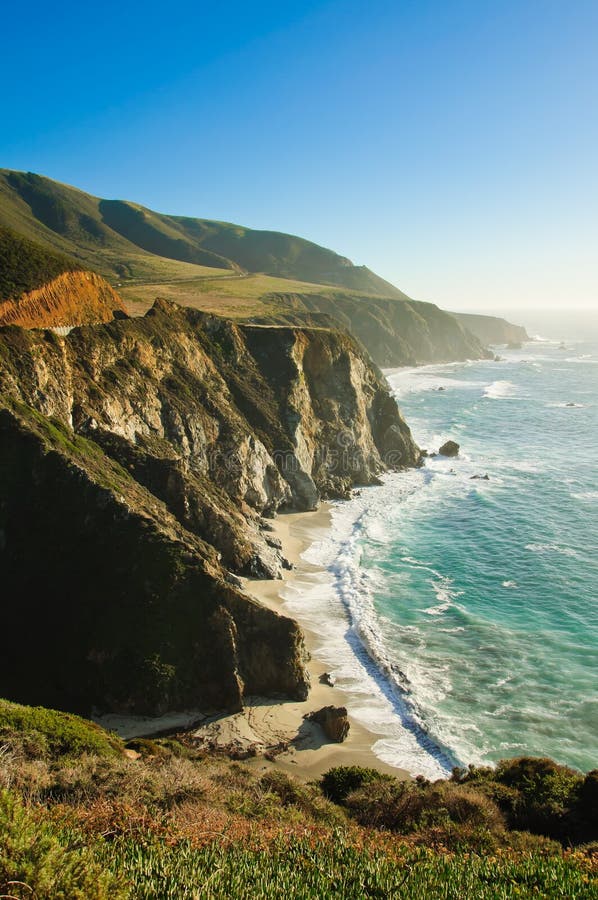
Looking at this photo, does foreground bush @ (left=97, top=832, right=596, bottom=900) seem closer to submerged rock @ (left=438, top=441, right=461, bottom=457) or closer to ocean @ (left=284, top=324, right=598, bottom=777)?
ocean @ (left=284, top=324, right=598, bottom=777)

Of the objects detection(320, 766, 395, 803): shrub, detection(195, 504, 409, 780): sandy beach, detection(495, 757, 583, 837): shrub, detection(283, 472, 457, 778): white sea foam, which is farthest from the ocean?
detection(495, 757, 583, 837): shrub

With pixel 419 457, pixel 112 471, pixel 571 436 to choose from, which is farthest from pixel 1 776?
pixel 571 436

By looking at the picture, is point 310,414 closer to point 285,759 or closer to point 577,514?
point 577,514

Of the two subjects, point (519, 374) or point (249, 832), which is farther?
Result: point (519, 374)

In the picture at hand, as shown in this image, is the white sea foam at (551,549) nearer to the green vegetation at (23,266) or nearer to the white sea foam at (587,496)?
the white sea foam at (587,496)

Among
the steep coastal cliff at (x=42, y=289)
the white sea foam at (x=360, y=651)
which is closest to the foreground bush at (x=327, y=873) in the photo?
the white sea foam at (x=360, y=651)
